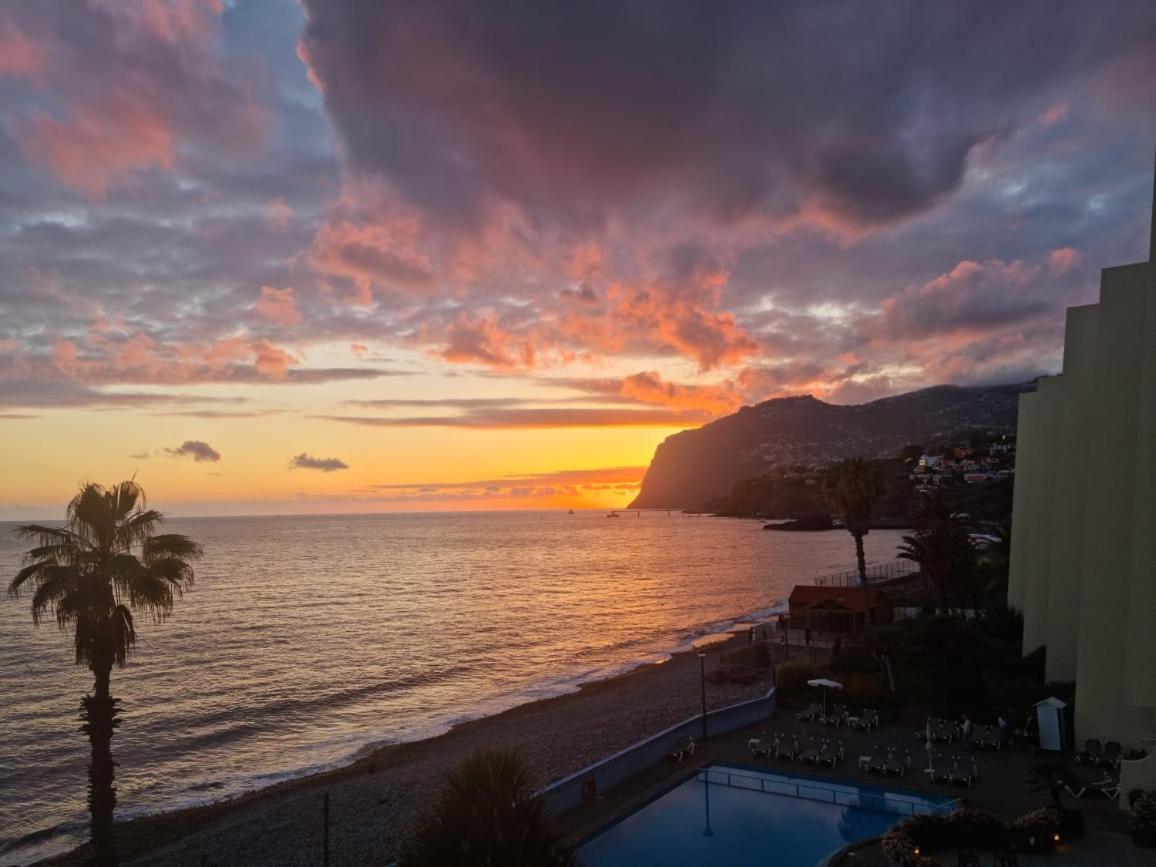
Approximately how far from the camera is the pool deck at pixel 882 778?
17650 millimetres

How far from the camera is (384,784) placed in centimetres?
2823

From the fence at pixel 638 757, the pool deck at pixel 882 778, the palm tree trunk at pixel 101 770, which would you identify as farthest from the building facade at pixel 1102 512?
the palm tree trunk at pixel 101 770

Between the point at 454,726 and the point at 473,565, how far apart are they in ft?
318

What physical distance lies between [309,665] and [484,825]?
4505 cm

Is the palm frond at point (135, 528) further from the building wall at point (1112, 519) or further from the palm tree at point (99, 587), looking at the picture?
the building wall at point (1112, 519)

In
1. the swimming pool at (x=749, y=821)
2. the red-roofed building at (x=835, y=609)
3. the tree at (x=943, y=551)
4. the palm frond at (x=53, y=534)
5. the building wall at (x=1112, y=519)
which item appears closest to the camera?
the palm frond at (x=53, y=534)

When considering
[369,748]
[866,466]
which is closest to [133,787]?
[369,748]

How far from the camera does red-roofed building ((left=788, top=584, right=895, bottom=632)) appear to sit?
4497cm

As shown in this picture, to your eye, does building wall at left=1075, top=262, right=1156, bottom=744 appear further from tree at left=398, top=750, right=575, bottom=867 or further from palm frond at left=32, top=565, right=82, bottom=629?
palm frond at left=32, top=565, right=82, bottom=629

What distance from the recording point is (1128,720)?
19.6 metres

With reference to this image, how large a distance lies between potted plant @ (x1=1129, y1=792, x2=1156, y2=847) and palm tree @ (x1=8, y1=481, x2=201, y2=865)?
20.6 meters

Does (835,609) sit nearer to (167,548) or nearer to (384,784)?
(384,784)

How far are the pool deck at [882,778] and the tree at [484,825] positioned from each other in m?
8.27

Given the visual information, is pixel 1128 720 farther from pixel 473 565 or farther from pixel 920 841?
pixel 473 565
